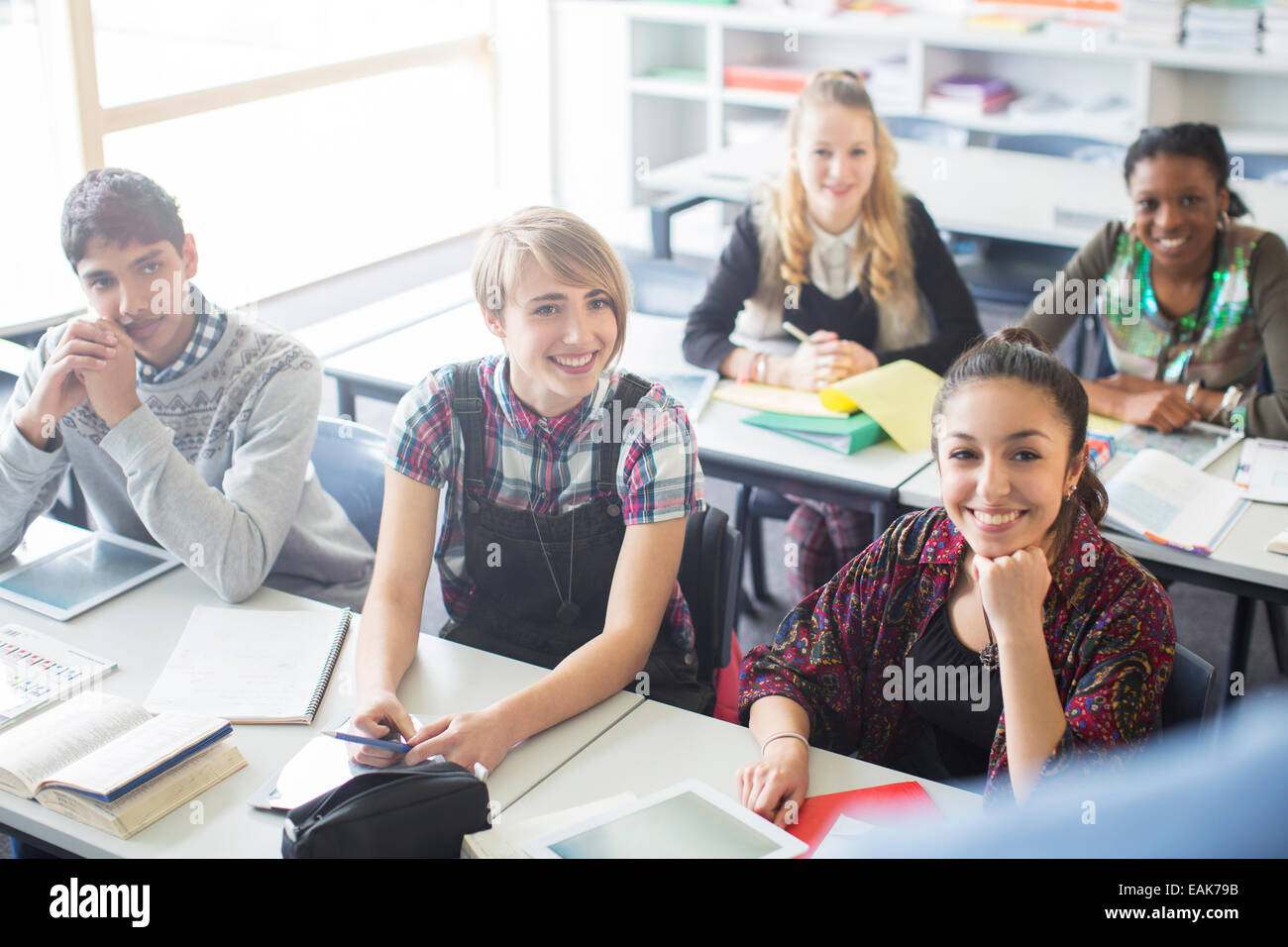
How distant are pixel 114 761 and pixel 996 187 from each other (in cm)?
309

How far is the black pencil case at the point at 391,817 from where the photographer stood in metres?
1.13

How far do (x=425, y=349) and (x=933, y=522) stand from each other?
1.58 m

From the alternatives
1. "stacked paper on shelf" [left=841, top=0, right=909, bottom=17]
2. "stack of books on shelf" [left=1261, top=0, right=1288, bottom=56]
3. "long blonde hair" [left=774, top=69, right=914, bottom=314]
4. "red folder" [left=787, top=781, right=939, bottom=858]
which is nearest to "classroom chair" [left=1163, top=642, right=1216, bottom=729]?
"red folder" [left=787, top=781, right=939, bottom=858]

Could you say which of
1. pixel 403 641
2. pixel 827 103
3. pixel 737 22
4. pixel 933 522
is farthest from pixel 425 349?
pixel 737 22

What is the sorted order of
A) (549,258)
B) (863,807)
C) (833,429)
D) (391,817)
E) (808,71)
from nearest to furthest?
1. (391,817)
2. (863,807)
3. (549,258)
4. (833,429)
5. (808,71)

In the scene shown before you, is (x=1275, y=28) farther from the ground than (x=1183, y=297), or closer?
farther from the ground

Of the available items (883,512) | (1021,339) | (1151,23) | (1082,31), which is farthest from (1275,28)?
(1021,339)

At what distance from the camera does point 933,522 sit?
157 cm

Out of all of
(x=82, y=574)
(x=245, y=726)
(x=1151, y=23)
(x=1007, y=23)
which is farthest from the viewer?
→ (x=1007, y=23)

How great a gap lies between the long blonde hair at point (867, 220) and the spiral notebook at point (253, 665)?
4.95ft

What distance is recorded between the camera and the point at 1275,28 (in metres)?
4.15

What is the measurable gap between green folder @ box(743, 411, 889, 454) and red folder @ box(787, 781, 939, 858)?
102 centimetres

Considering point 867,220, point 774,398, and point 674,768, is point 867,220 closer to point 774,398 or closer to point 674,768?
point 774,398
